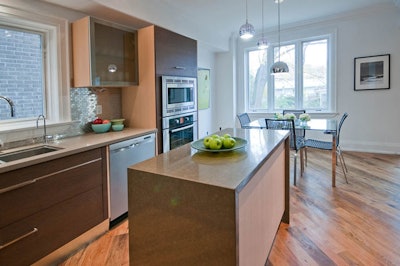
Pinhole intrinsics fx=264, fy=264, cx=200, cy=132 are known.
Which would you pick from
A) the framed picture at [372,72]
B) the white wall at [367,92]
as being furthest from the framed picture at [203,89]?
the framed picture at [372,72]

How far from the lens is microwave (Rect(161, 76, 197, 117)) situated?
10.6ft

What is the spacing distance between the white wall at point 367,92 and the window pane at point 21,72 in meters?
4.84

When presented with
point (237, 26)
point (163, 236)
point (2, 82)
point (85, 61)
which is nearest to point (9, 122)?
point (2, 82)

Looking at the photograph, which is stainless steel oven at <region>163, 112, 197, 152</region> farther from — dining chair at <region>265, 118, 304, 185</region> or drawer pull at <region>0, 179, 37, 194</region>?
drawer pull at <region>0, 179, 37, 194</region>

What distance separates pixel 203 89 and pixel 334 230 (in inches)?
160

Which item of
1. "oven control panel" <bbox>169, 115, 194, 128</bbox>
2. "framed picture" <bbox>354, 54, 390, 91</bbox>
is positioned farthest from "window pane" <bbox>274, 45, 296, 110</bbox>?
"oven control panel" <bbox>169, 115, 194, 128</bbox>

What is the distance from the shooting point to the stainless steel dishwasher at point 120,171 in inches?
96.7

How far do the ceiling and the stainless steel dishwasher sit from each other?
58.4 inches

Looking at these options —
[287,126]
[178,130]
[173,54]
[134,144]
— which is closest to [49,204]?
[134,144]

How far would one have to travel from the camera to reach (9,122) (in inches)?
93.6

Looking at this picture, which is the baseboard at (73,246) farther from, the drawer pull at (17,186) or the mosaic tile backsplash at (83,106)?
the mosaic tile backsplash at (83,106)

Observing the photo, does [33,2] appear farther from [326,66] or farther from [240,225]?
[326,66]

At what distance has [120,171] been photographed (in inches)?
100

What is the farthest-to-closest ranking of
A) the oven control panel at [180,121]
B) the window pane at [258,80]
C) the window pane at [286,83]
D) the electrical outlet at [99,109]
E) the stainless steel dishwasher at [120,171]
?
the window pane at [258,80]
the window pane at [286,83]
the oven control panel at [180,121]
the electrical outlet at [99,109]
the stainless steel dishwasher at [120,171]
